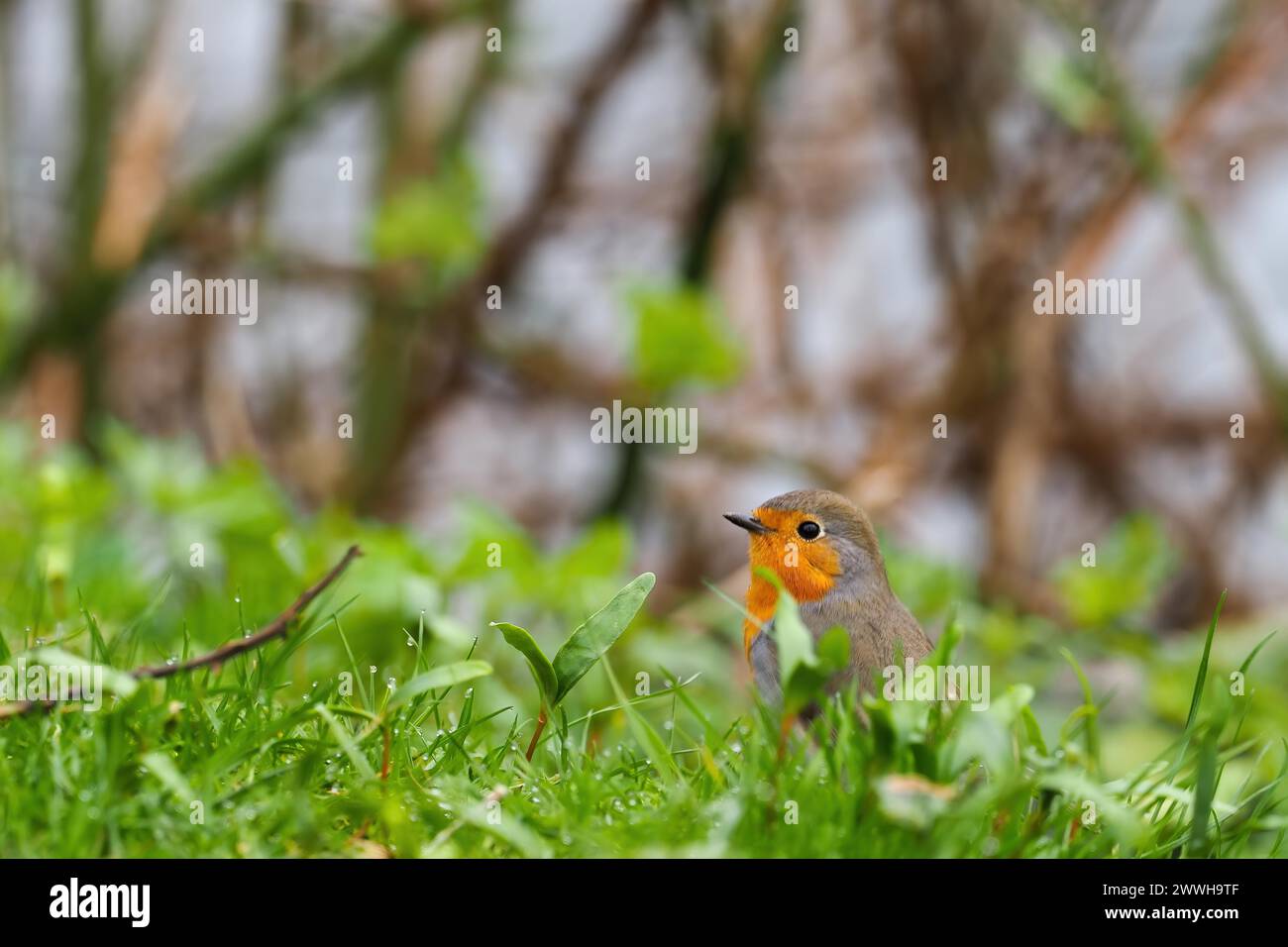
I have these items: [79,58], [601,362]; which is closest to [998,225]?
[601,362]

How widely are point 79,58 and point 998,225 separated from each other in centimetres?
409

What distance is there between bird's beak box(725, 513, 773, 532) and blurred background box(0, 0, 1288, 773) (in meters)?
1.63

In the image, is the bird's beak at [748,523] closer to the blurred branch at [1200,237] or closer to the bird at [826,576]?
the bird at [826,576]

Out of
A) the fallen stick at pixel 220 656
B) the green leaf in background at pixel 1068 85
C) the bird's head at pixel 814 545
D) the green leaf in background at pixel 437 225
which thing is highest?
the green leaf in background at pixel 1068 85

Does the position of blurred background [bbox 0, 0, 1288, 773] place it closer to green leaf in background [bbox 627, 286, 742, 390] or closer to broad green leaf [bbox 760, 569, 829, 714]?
green leaf in background [bbox 627, 286, 742, 390]

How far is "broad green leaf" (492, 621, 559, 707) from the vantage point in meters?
1.49

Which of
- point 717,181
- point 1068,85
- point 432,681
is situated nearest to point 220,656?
point 432,681

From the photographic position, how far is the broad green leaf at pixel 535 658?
1494 millimetres

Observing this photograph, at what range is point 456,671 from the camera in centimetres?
144

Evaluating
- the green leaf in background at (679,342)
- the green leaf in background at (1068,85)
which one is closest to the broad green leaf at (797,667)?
the green leaf in background at (679,342)

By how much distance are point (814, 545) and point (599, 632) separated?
0.99 meters

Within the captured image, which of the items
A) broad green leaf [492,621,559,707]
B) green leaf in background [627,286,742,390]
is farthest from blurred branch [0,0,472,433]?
broad green leaf [492,621,559,707]

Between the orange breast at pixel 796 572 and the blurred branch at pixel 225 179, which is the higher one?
the blurred branch at pixel 225 179
